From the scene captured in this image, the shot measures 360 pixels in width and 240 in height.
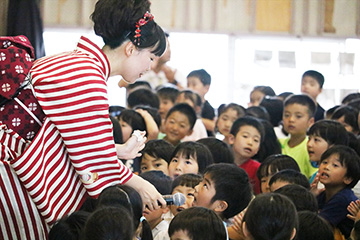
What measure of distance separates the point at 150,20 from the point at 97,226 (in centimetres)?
72

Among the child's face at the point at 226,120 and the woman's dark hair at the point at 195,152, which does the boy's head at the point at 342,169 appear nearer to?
the woman's dark hair at the point at 195,152

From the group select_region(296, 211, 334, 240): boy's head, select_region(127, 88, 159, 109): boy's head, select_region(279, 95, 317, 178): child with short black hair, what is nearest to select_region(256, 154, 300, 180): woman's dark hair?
select_region(279, 95, 317, 178): child with short black hair

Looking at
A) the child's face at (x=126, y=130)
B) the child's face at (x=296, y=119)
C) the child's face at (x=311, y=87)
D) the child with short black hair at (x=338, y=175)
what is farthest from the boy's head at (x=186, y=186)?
the child's face at (x=311, y=87)

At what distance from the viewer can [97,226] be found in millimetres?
1716

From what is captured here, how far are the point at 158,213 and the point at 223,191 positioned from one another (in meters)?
0.30

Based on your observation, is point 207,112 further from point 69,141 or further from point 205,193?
point 69,141

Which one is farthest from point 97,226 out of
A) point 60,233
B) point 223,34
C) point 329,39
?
point 329,39

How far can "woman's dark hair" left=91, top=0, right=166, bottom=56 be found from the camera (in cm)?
199

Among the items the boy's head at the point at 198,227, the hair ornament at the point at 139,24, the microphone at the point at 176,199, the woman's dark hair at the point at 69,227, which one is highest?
the hair ornament at the point at 139,24

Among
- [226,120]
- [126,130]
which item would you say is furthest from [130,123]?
[226,120]

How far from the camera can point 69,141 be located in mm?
1878

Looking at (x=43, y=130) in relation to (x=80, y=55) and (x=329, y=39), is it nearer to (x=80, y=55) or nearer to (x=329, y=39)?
(x=80, y=55)

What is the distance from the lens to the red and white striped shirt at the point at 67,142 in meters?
1.87

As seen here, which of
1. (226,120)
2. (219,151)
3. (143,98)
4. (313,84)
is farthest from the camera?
(313,84)
